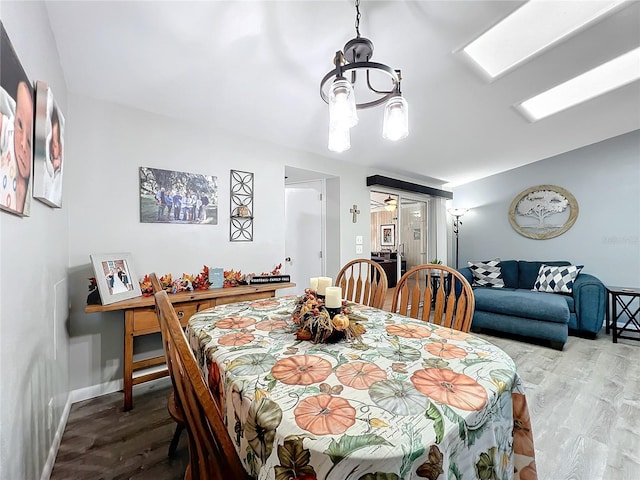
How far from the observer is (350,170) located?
144 inches

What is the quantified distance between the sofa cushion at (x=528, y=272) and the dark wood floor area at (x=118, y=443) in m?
4.47

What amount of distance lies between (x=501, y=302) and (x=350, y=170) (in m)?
2.47

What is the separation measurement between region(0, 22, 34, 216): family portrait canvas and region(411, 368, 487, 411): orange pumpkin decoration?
4.27 feet

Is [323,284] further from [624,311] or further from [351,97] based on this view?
[624,311]

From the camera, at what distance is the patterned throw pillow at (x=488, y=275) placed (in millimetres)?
4070

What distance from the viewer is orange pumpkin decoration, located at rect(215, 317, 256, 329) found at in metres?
1.29

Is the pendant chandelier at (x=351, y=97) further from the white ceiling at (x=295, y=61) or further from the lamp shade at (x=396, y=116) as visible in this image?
the white ceiling at (x=295, y=61)

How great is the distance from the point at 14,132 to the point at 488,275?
4.85 metres

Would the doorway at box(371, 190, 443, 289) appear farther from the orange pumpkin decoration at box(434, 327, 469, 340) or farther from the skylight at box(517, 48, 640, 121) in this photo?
the orange pumpkin decoration at box(434, 327, 469, 340)

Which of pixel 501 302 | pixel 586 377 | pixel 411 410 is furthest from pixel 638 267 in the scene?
pixel 411 410

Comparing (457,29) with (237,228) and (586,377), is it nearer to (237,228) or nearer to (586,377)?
(237,228)

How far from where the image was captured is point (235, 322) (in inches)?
53.1

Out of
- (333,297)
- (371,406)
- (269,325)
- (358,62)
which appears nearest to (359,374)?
(371,406)

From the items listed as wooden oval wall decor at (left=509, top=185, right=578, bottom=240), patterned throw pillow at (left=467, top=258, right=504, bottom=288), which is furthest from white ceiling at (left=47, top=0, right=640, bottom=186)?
patterned throw pillow at (left=467, top=258, right=504, bottom=288)
